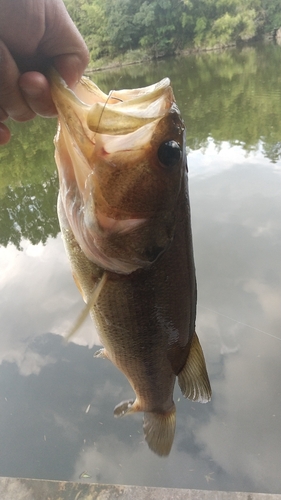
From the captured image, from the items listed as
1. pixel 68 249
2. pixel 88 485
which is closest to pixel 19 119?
pixel 68 249

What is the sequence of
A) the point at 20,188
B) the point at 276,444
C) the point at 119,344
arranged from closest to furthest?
1. the point at 119,344
2. the point at 276,444
3. the point at 20,188

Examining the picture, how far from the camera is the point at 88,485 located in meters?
2.78

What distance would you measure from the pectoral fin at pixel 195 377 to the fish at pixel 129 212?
11 centimetres

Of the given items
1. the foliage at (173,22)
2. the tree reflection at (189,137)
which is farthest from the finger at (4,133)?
the foliage at (173,22)

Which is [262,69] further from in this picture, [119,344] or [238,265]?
[119,344]

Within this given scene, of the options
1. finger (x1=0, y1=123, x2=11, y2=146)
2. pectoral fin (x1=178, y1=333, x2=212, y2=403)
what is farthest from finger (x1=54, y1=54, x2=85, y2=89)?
pectoral fin (x1=178, y1=333, x2=212, y2=403)

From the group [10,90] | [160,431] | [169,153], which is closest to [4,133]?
[10,90]

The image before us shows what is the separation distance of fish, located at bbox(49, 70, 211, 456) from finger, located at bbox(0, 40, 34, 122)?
0.13 meters

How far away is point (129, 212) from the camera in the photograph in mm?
1297

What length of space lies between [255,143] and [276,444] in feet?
29.1

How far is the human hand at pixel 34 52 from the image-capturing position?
1.17 metres

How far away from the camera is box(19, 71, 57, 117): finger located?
122cm

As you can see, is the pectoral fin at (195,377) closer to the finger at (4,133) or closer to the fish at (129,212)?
the fish at (129,212)

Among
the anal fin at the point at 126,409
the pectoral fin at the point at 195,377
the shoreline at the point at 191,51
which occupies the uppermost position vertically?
the pectoral fin at the point at 195,377
